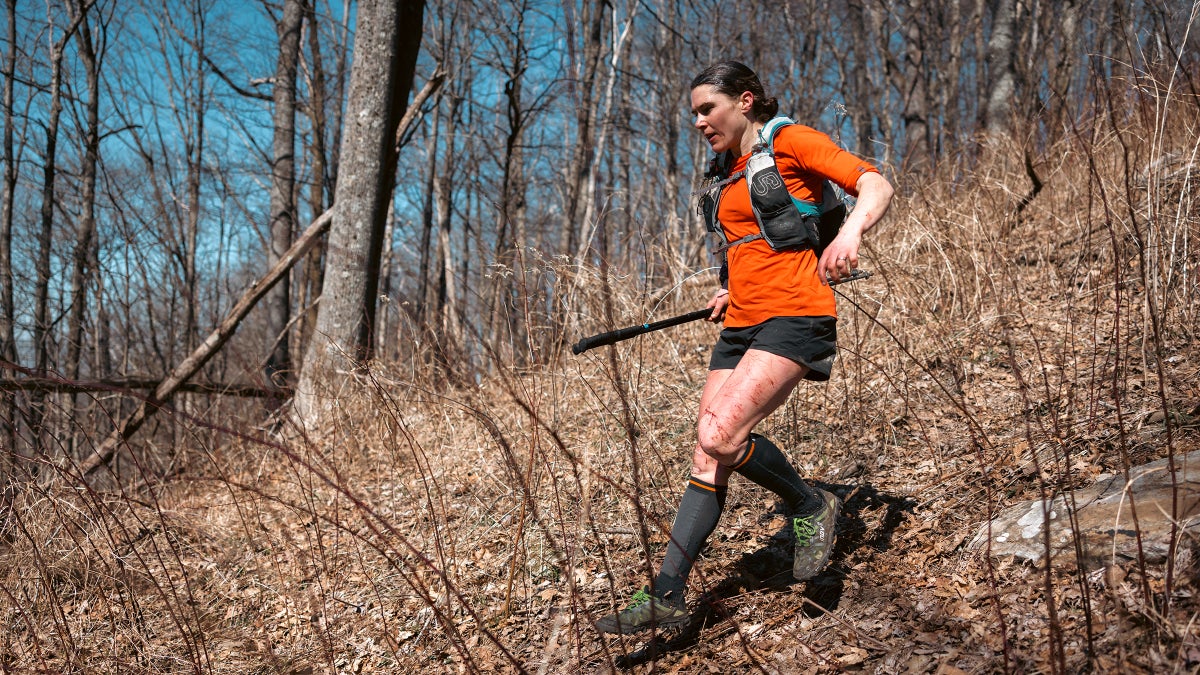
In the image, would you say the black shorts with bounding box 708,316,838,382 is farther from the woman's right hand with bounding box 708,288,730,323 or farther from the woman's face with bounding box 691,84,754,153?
the woman's face with bounding box 691,84,754,153

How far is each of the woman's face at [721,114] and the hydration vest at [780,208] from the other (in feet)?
0.27

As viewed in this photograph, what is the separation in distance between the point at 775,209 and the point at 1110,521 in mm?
1402

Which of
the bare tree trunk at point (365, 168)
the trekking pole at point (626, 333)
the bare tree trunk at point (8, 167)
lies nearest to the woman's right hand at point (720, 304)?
the trekking pole at point (626, 333)

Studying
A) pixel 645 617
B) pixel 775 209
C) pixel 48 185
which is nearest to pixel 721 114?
pixel 775 209

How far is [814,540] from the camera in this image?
246 cm

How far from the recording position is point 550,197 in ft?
61.4

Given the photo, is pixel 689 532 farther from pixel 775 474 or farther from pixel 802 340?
pixel 802 340

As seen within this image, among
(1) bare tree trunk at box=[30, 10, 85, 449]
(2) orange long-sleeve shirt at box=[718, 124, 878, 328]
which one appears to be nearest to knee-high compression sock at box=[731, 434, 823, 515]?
(2) orange long-sleeve shirt at box=[718, 124, 878, 328]

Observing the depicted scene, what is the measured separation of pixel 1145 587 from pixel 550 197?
17659 millimetres

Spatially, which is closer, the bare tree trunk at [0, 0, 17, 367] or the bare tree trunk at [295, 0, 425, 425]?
the bare tree trunk at [295, 0, 425, 425]

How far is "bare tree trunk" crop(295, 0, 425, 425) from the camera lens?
5633mm

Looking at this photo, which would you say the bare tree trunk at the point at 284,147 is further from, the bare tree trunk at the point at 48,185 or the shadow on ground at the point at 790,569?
the shadow on ground at the point at 790,569

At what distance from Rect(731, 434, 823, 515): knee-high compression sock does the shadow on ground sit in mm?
309

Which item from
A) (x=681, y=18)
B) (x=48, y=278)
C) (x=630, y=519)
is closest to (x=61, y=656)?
(x=630, y=519)
